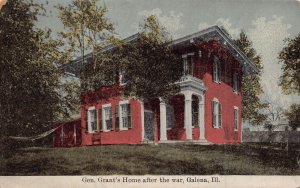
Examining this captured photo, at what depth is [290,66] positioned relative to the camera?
12.8 feet

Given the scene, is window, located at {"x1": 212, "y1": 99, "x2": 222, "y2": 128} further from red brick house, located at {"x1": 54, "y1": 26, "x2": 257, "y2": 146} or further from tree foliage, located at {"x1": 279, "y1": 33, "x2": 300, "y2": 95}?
tree foliage, located at {"x1": 279, "y1": 33, "x2": 300, "y2": 95}

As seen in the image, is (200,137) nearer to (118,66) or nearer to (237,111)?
(237,111)

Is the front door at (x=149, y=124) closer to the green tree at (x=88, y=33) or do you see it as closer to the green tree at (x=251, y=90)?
the green tree at (x=88, y=33)

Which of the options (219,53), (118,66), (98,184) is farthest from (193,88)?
(98,184)

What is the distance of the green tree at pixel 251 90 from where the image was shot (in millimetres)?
3887

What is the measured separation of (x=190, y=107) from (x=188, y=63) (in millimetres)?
330

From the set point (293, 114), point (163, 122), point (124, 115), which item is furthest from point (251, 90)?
point (124, 115)

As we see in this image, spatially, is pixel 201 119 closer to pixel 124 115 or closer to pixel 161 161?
pixel 161 161

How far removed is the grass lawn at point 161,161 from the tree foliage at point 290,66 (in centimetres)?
54

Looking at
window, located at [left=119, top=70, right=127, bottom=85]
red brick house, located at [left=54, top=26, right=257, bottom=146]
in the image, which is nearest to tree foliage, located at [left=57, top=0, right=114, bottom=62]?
window, located at [left=119, top=70, right=127, bottom=85]

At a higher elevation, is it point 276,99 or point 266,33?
point 266,33

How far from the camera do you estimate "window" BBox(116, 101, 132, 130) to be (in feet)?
13.0

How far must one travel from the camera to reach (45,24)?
3.94 meters

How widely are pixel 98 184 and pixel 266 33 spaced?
168 cm
